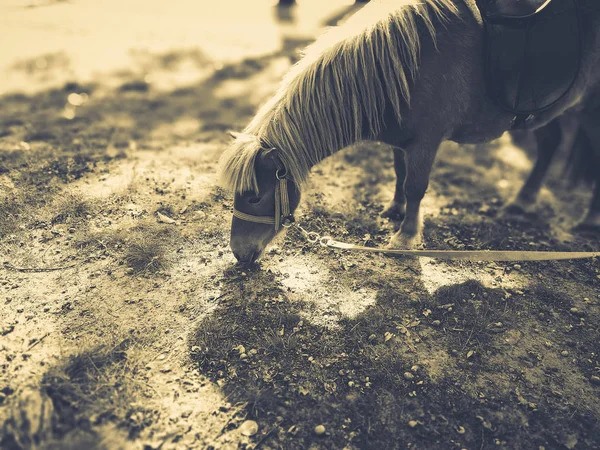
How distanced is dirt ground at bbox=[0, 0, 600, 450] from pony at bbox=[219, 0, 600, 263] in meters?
0.85

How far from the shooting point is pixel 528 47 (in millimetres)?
3750

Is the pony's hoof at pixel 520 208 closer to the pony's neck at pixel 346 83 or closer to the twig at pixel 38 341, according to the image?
the pony's neck at pixel 346 83

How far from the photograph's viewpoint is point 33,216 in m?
4.46

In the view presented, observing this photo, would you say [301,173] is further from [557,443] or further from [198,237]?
[557,443]

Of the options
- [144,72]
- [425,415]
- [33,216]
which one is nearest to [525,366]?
[425,415]

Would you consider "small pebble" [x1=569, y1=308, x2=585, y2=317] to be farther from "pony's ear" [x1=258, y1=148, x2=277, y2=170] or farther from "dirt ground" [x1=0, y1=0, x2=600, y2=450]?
"pony's ear" [x1=258, y1=148, x2=277, y2=170]

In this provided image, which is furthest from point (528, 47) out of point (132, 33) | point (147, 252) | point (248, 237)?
point (132, 33)

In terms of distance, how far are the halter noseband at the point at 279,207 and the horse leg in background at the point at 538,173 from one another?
3506 millimetres

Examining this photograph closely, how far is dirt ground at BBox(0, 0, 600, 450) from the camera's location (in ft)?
9.20

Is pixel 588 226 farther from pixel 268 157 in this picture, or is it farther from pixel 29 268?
pixel 29 268

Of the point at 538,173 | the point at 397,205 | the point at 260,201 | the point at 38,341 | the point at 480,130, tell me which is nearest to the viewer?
the point at 38,341

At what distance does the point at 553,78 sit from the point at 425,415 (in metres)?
3.39

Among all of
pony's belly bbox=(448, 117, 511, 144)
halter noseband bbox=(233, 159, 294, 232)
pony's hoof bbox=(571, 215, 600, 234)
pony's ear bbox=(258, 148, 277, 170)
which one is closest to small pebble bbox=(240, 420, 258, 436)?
halter noseband bbox=(233, 159, 294, 232)

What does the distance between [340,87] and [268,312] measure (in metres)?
2.10
